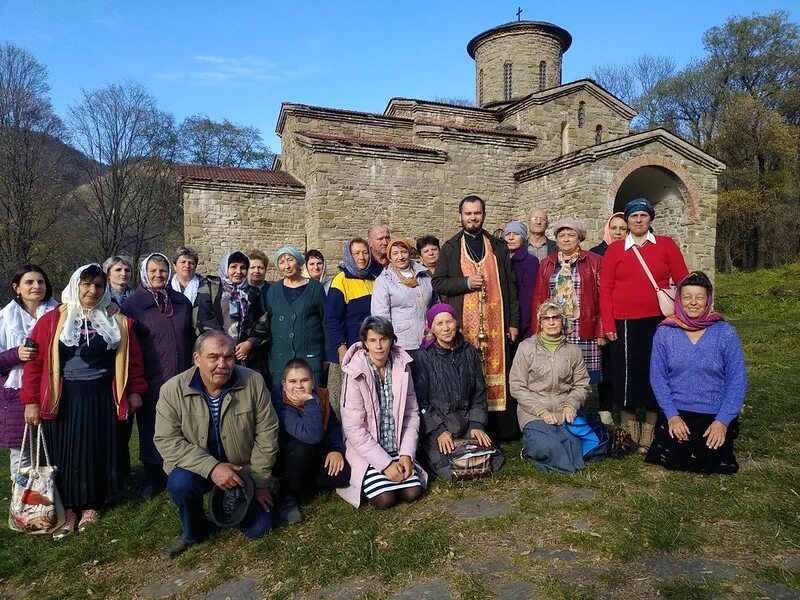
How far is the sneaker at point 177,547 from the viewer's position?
107 inches

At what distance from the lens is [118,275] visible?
3826 millimetres

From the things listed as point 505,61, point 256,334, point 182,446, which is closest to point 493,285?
point 256,334

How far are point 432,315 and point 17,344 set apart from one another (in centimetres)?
295

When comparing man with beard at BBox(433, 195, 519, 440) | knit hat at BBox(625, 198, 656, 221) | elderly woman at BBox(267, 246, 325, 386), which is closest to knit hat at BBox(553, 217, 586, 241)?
knit hat at BBox(625, 198, 656, 221)

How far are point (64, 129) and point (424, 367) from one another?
90.3 ft

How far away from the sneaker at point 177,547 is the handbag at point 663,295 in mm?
3597

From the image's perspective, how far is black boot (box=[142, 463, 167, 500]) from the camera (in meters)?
3.61

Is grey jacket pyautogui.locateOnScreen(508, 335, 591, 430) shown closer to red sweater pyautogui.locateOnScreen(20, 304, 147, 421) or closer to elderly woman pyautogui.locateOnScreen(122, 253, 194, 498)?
elderly woman pyautogui.locateOnScreen(122, 253, 194, 498)

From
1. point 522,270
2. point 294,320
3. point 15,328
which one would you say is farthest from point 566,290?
point 15,328

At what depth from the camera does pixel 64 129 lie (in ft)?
76.3

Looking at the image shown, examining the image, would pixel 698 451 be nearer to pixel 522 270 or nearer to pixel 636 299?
pixel 636 299

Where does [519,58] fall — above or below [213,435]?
above

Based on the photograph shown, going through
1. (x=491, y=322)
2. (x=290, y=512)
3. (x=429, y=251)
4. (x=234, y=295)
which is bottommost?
(x=290, y=512)

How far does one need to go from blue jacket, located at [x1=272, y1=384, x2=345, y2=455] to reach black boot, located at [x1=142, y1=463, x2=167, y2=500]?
131 cm
